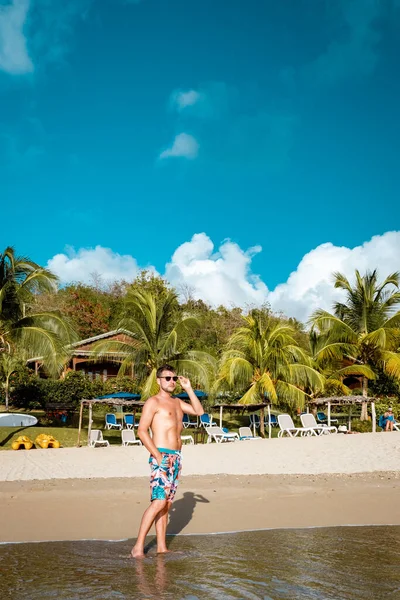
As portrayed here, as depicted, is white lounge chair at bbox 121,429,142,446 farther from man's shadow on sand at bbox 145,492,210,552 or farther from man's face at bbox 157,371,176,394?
man's face at bbox 157,371,176,394

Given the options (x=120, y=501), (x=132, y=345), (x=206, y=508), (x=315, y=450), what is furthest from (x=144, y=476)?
(x=132, y=345)

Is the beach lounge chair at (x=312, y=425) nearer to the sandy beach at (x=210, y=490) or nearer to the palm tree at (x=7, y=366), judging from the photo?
the sandy beach at (x=210, y=490)

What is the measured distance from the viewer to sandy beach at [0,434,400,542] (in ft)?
21.5

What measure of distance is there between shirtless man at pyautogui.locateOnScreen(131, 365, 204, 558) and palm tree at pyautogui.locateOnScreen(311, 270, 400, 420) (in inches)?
801

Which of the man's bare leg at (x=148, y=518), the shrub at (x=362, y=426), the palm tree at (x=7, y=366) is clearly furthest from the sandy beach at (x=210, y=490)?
the palm tree at (x=7, y=366)

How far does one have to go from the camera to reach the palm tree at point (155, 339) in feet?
67.8

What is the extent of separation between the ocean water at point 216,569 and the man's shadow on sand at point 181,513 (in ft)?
0.66

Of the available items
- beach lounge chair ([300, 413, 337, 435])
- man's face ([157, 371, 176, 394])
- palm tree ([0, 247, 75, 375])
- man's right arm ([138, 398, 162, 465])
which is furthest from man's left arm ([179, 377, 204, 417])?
beach lounge chair ([300, 413, 337, 435])

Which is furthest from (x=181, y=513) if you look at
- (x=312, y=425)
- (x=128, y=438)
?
(x=312, y=425)

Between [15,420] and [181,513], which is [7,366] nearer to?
[15,420]

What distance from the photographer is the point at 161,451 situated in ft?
16.1

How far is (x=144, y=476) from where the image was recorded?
1063cm

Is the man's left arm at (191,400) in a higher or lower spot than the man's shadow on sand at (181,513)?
higher

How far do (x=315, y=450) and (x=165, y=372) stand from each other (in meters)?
10.4
